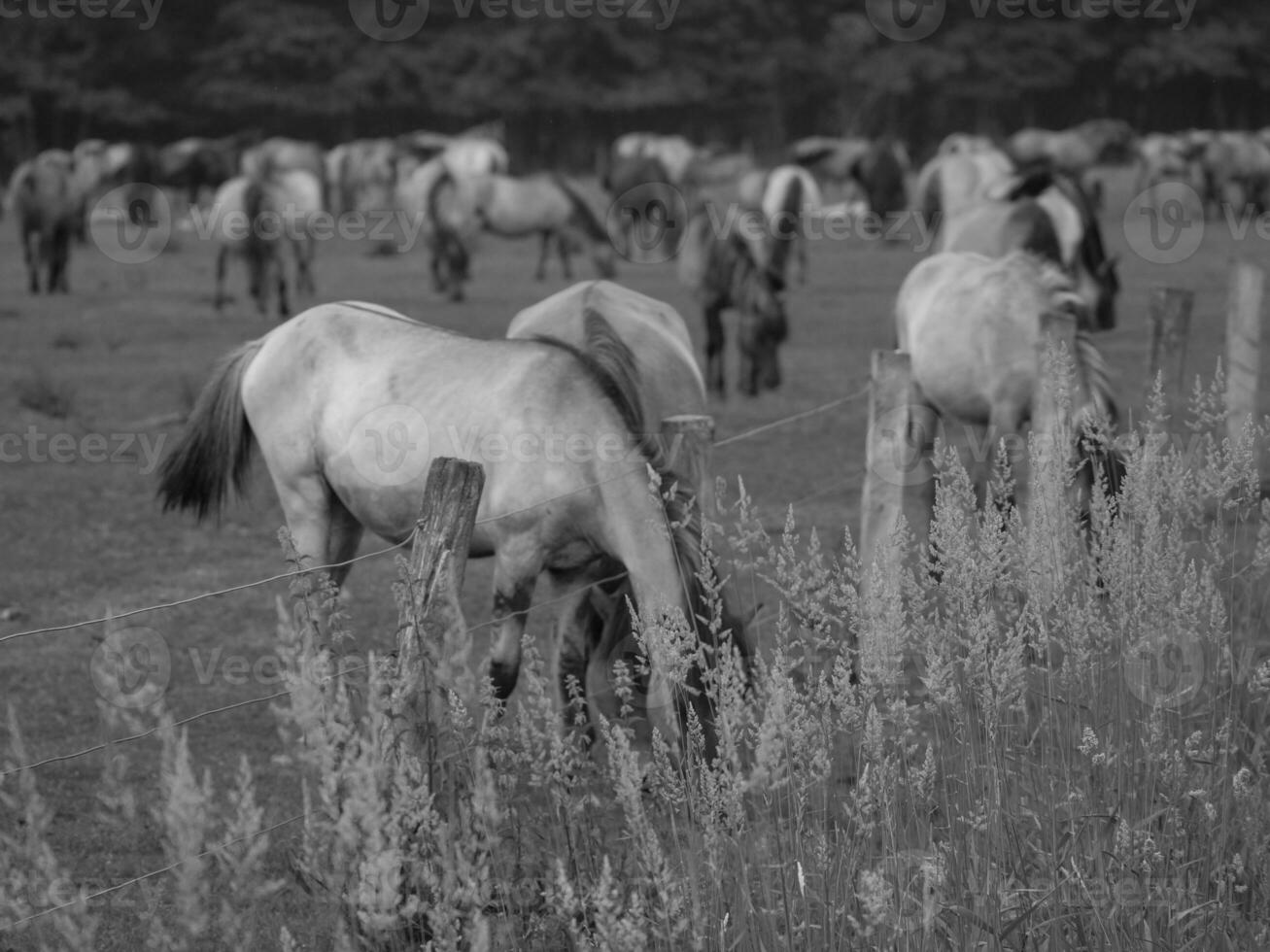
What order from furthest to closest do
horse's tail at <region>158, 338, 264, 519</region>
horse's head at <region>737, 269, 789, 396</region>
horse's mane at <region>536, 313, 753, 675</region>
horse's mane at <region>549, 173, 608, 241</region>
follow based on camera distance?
horse's mane at <region>549, 173, 608, 241</region> → horse's head at <region>737, 269, 789, 396</region> → horse's tail at <region>158, 338, 264, 519</region> → horse's mane at <region>536, 313, 753, 675</region>

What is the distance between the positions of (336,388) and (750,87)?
42.3m

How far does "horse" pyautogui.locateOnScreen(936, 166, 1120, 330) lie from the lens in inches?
435

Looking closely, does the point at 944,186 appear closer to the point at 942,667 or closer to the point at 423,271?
the point at 423,271

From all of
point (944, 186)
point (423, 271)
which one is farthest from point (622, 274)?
point (944, 186)

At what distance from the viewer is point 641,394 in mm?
5285

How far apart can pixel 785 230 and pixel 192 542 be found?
1435 centimetres

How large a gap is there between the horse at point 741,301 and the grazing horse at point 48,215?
10.5m

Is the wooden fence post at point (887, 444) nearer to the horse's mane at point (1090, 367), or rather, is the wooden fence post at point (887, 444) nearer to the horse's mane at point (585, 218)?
the horse's mane at point (1090, 367)

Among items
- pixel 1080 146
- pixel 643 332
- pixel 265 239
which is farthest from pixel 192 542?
pixel 1080 146

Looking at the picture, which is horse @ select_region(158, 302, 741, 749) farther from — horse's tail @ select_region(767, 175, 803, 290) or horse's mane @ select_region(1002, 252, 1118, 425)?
horse's tail @ select_region(767, 175, 803, 290)

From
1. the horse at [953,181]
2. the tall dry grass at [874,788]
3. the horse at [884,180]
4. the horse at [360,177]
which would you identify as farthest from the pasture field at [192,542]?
the horse at [360,177]

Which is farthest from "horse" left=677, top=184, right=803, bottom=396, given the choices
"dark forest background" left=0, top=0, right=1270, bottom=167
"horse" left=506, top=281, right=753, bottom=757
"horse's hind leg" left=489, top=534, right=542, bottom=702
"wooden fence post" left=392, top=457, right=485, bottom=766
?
"dark forest background" left=0, top=0, right=1270, bottom=167

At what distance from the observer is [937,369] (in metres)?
7.92

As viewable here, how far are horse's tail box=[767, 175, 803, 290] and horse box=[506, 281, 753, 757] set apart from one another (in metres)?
7.42
